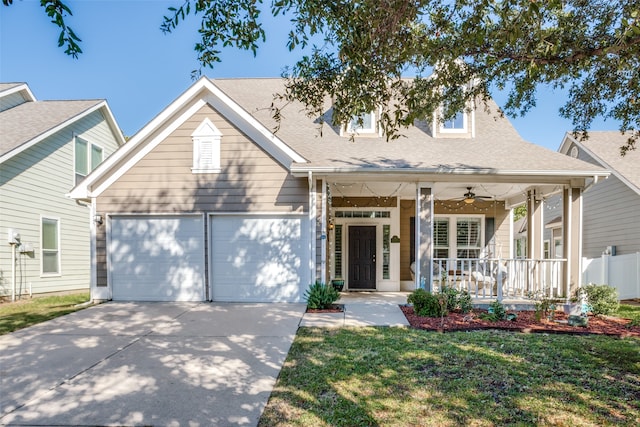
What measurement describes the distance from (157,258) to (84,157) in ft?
22.8

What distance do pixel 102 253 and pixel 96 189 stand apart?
4.98 ft

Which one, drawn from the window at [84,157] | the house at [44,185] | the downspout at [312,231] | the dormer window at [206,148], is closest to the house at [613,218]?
the downspout at [312,231]

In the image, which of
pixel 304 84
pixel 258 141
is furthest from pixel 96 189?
pixel 304 84

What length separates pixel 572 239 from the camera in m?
8.43

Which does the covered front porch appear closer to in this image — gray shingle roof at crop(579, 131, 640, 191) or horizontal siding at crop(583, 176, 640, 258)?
horizontal siding at crop(583, 176, 640, 258)

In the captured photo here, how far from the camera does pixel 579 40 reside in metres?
4.62

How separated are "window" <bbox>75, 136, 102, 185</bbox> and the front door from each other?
31.2ft

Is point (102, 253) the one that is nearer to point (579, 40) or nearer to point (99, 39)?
point (99, 39)

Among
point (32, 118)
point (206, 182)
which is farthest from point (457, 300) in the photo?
point (32, 118)

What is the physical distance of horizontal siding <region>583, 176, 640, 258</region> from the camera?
11.9 m

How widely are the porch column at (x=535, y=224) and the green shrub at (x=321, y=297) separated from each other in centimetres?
565

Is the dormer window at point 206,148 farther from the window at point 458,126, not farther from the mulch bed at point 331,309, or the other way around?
the window at point 458,126

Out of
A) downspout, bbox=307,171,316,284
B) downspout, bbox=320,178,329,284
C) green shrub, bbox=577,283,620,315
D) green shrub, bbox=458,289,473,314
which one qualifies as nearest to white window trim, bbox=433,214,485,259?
green shrub, bbox=577,283,620,315

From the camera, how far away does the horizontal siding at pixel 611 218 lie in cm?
1190
